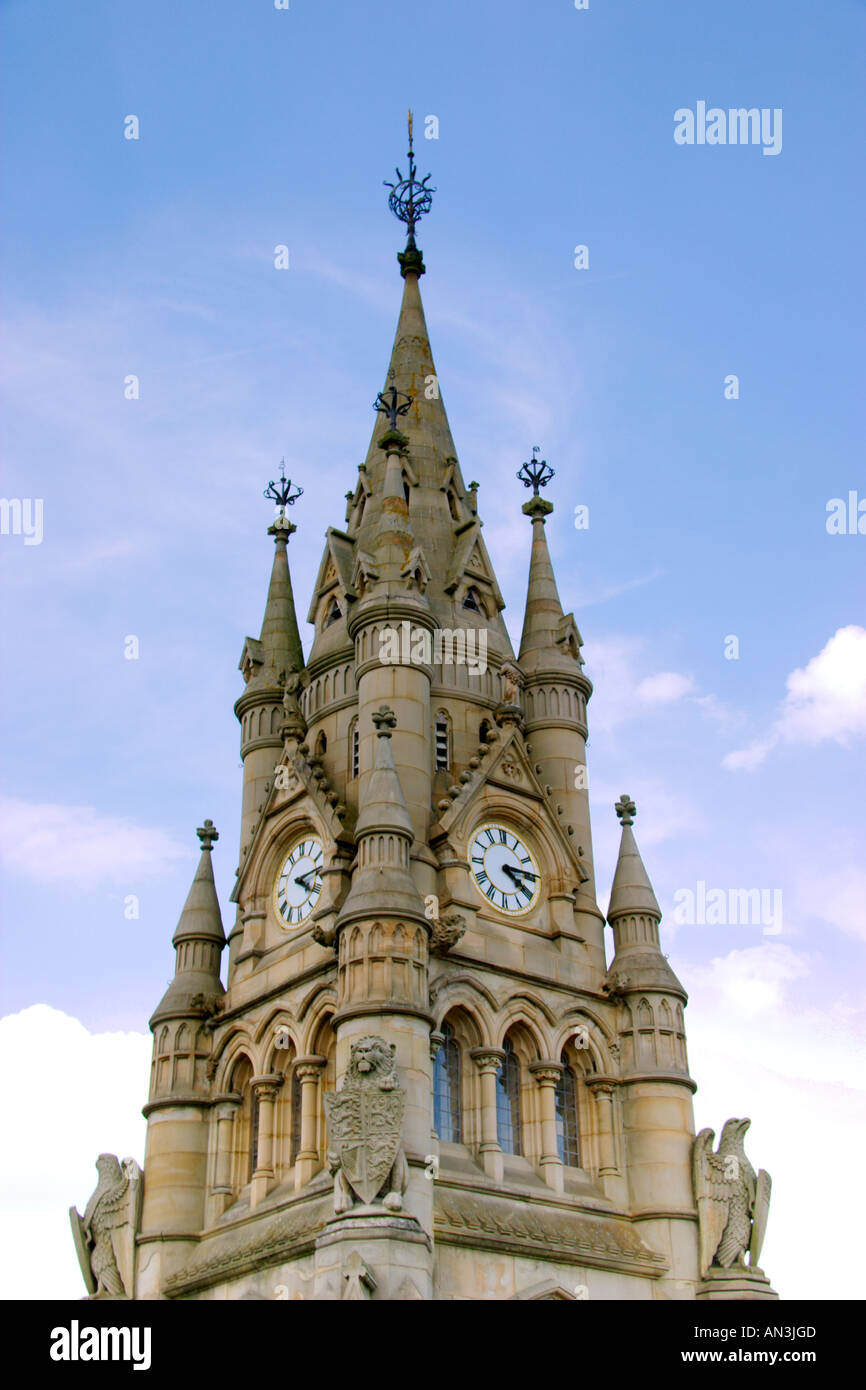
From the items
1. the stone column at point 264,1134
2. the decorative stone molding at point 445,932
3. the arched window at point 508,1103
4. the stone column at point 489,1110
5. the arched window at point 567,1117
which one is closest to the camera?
the stone column at point 489,1110

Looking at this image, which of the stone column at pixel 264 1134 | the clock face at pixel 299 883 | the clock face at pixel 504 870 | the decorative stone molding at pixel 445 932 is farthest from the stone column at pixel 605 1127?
the clock face at pixel 299 883

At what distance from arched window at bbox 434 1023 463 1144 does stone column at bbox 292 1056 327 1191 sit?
113 inches

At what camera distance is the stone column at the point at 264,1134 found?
3732 centimetres

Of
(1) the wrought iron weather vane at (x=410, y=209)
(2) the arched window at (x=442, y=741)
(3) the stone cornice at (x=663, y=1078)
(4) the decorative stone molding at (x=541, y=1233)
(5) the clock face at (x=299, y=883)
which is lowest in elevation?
(4) the decorative stone molding at (x=541, y=1233)

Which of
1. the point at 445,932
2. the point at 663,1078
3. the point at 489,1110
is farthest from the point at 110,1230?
the point at 663,1078

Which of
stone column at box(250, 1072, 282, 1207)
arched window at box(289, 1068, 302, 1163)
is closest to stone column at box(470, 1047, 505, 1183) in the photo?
arched window at box(289, 1068, 302, 1163)

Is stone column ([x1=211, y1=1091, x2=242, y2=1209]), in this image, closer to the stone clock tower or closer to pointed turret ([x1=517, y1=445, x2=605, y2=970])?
the stone clock tower

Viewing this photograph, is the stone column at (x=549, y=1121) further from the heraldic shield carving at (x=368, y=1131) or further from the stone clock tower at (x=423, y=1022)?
the heraldic shield carving at (x=368, y=1131)

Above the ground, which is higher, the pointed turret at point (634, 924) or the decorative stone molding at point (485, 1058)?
the pointed turret at point (634, 924)

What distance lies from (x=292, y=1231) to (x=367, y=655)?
14.0 m

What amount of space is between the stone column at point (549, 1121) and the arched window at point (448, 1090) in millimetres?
2112

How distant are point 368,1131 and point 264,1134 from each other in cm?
775

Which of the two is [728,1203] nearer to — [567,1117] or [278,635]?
[567,1117]
